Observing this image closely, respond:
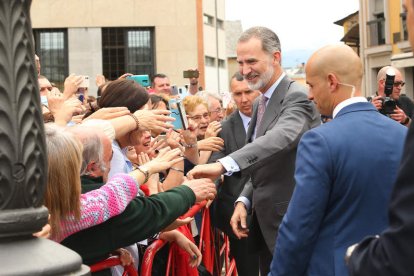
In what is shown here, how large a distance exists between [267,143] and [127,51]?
41.3 metres

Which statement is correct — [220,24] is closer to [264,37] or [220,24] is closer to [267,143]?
[264,37]

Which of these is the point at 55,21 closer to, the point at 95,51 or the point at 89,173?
the point at 95,51

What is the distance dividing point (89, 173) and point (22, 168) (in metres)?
1.93

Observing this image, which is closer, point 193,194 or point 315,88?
point 315,88

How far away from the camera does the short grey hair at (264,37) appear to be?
20.5 feet

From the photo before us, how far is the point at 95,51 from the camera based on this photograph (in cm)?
4559

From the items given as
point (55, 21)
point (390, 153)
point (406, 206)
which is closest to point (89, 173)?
point (390, 153)

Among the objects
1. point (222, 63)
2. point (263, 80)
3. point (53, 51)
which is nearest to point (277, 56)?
point (263, 80)

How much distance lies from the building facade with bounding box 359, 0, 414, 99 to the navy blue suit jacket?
35.3m

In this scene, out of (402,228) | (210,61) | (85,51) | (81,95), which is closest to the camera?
(402,228)

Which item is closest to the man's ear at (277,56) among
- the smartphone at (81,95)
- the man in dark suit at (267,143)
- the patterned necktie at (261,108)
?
the man in dark suit at (267,143)

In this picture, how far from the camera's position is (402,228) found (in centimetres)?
233

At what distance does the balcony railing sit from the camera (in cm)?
4291

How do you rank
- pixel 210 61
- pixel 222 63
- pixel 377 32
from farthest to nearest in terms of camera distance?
pixel 222 63, pixel 210 61, pixel 377 32
